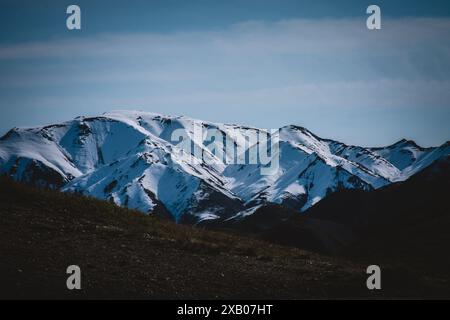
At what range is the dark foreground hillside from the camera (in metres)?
18.2

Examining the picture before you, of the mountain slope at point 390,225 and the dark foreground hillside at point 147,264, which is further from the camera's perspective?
the mountain slope at point 390,225

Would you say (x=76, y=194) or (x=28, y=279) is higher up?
(x=76, y=194)

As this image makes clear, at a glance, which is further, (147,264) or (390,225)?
(390,225)

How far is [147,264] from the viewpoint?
20.8 metres

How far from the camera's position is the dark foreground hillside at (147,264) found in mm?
18156

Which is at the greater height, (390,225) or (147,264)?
(390,225)

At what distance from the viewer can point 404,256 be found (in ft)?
141

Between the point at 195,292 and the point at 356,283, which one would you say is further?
the point at 356,283

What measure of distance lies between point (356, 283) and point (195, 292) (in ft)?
20.1

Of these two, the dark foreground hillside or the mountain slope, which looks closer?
the dark foreground hillside
